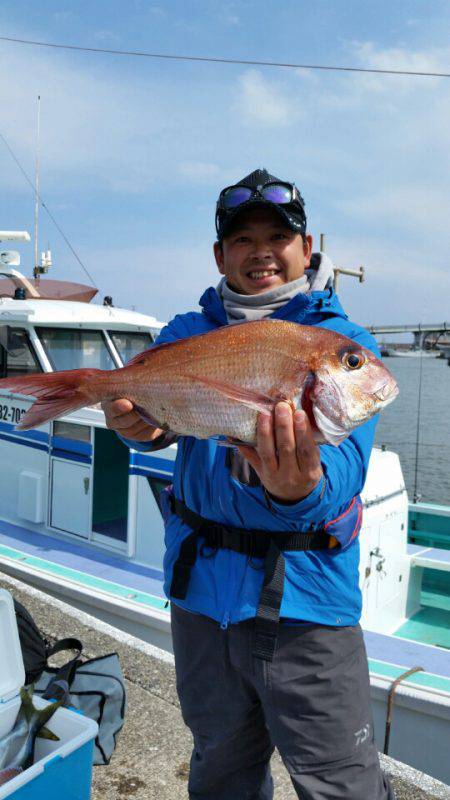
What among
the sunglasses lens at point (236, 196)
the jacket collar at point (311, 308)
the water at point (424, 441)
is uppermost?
the sunglasses lens at point (236, 196)

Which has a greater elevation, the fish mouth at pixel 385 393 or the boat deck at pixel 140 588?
the fish mouth at pixel 385 393

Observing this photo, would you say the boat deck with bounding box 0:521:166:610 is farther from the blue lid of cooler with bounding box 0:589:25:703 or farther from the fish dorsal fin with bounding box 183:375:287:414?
the fish dorsal fin with bounding box 183:375:287:414

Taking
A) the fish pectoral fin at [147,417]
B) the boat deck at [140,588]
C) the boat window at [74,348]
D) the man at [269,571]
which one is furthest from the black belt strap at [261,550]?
the boat window at [74,348]

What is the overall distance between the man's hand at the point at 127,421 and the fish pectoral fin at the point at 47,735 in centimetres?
109

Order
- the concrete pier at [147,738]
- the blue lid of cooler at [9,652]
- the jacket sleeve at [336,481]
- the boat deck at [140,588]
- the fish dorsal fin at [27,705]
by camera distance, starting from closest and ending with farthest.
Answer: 1. the jacket sleeve at [336,481]
2. the fish dorsal fin at [27,705]
3. the blue lid of cooler at [9,652]
4. the concrete pier at [147,738]
5. the boat deck at [140,588]

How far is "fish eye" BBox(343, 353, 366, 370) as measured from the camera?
1596 millimetres

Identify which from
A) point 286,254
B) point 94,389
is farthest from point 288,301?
point 94,389

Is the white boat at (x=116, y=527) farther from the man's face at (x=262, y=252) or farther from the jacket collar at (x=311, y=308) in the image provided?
the man's face at (x=262, y=252)

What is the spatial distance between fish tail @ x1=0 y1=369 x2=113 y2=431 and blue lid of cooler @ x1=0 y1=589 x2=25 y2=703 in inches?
43.3

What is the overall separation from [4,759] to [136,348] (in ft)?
17.9

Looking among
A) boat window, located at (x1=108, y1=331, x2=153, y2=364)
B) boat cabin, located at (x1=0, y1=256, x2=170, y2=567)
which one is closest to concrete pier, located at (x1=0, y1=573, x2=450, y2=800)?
boat cabin, located at (x1=0, y1=256, x2=170, y2=567)

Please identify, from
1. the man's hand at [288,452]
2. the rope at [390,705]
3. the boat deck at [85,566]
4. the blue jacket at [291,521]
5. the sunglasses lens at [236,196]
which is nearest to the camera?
the man's hand at [288,452]

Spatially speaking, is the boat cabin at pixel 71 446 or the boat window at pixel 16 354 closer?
the boat cabin at pixel 71 446

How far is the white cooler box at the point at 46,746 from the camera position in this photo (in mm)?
1908
